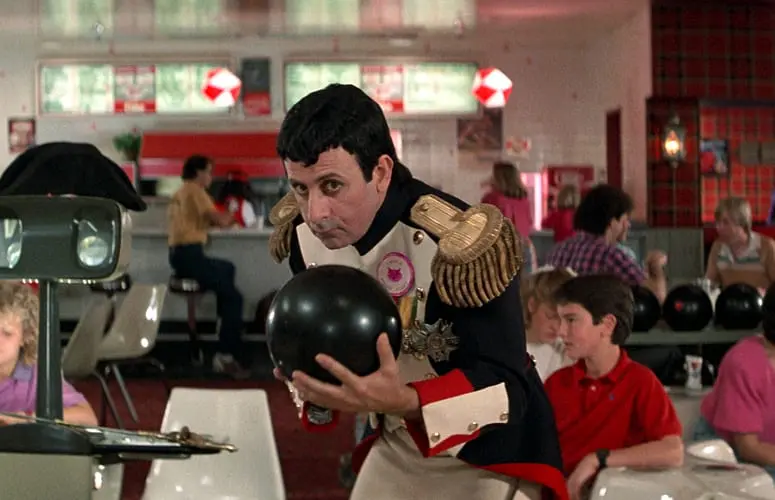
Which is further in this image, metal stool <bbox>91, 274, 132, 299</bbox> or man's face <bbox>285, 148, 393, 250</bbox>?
metal stool <bbox>91, 274, 132, 299</bbox>

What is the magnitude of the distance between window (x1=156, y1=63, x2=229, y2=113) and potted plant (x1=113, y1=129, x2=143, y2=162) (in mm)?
370

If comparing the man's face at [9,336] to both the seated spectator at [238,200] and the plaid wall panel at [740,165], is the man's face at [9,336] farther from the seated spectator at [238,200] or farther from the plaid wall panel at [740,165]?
the plaid wall panel at [740,165]

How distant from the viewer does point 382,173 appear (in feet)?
5.12

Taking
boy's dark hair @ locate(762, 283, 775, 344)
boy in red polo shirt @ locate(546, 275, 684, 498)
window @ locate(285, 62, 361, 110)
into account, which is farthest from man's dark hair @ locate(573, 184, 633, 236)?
window @ locate(285, 62, 361, 110)

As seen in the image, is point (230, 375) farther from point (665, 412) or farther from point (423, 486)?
point (423, 486)

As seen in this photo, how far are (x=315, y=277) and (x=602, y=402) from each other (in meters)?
1.35

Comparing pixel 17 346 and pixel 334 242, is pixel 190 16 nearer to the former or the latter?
pixel 17 346

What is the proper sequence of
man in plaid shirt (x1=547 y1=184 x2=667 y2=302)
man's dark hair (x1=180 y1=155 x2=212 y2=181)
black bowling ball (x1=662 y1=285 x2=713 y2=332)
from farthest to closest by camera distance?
1. man's dark hair (x1=180 y1=155 x2=212 y2=181)
2. black bowling ball (x1=662 y1=285 x2=713 y2=332)
3. man in plaid shirt (x1=547 y1=184 x2=667 y2=302)

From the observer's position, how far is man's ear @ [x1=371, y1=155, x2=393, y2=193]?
1.55 m

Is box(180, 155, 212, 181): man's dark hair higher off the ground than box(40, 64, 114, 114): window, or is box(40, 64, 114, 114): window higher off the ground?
box(40, 64, 114, 114): window

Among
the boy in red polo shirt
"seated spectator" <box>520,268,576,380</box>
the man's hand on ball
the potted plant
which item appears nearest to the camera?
the man's hand on ball

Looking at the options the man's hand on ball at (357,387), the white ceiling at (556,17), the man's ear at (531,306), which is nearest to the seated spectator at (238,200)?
the white ceiling at (556,17)

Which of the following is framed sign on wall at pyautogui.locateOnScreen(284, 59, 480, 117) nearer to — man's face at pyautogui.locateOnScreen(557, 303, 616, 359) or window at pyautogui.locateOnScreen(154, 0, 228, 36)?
window at pyautogui.locateOnScreen(154, 0, 228, 36)

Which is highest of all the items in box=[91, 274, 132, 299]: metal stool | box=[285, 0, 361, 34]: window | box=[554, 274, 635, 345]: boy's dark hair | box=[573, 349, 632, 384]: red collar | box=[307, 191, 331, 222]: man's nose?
box=[285, 0, 361, 34]: window
